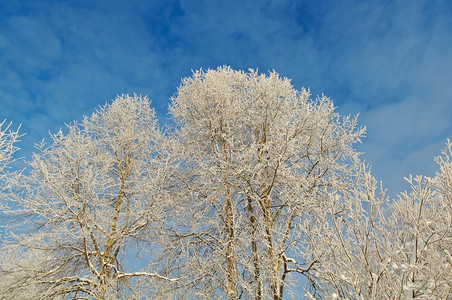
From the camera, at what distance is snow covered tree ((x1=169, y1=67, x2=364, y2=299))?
7.40 metres

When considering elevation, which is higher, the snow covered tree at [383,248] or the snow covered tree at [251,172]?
the snow covered tree at [251,172]

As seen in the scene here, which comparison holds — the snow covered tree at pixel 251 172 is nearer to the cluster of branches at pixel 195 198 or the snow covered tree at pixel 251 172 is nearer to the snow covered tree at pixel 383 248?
the cluster of branches at pixel 195 198

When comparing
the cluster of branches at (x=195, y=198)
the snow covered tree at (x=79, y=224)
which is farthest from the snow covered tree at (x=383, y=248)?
the snow covered tree at (x=79, y=224)

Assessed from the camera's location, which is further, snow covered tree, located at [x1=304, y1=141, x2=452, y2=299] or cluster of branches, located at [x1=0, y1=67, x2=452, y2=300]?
cluster of branches, located at [x1=0, y1=67, x2=452, y2=300]

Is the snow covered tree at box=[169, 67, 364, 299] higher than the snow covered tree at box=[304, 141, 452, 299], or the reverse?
the snow covered tree at box=[169, 67, 364, 299]

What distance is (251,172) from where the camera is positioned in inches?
297

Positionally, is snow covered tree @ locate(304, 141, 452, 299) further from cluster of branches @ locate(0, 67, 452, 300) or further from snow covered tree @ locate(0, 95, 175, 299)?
snow covered tree @ locate(0, 95, 175, 299)

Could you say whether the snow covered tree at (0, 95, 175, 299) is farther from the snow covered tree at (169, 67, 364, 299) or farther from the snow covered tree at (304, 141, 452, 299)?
the snow covered tree at (304, 141, 452, 299)

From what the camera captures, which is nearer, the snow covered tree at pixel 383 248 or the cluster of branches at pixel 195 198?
the snow covered tree at pixel 383 248

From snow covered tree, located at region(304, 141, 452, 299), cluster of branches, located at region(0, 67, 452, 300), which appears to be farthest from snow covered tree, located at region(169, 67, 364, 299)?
snow covered tree, located at region(304, 141, 452, 299)

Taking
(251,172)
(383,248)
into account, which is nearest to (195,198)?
(251,172)

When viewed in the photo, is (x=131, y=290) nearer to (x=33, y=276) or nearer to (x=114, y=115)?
(x=33, y=276)

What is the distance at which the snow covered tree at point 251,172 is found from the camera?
24.3 feet

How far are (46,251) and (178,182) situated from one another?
11.7 feet
